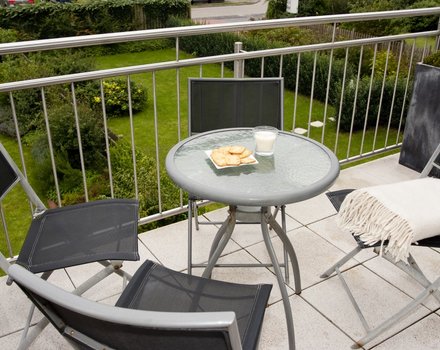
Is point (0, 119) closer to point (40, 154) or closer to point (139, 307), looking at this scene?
point (40, 154)

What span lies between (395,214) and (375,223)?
0.32ft

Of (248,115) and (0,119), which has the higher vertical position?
(248,115)

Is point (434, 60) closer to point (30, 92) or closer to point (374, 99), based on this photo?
point (374, 99)

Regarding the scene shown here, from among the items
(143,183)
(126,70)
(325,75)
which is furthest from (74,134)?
(325,75)

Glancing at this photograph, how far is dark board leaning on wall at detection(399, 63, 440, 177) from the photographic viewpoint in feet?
12.1

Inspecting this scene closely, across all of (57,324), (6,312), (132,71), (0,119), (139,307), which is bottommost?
(0,119)

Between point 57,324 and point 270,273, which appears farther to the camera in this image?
point 270,273

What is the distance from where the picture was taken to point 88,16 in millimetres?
16266

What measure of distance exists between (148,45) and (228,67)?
4301mm

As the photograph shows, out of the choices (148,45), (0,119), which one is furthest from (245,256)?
(148,45)

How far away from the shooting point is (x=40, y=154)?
6.56 metres

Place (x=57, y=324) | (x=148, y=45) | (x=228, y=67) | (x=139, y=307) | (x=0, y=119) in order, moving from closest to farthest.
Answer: (x=57, y=324) < (x=139, y=307) < (x=0, y=119) < (x=228, y=67) < (x=148, y=45)

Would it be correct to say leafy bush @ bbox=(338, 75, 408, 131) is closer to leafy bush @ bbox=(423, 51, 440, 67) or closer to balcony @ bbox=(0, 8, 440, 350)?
leafy bush @ bbox=(423, 51, 440, 67)

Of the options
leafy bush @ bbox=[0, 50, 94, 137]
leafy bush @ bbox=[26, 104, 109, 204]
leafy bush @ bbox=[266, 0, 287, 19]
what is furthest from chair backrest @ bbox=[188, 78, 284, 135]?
leafy bush @ bbox=[266, 0, 287, 19]
